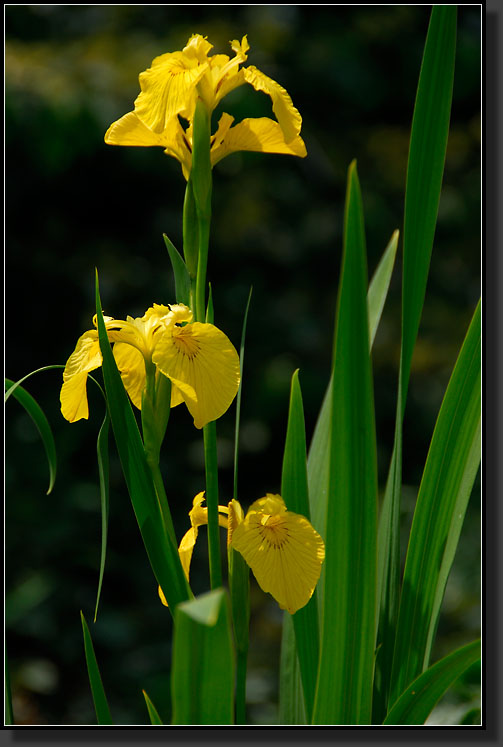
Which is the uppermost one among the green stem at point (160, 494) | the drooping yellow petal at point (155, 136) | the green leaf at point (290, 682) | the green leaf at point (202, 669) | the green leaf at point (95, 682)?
the drooping yellow petal at point (155, 136)

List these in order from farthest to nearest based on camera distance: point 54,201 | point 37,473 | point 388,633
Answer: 1. point 54,201
2. point 37,473
3. point 388,633

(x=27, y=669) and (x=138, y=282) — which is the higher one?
(x=138, y=282)

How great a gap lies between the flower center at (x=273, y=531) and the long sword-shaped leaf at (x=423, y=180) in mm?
118

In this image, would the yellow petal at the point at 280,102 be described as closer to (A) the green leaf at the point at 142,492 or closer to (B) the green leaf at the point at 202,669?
A: (A) the green leaf at the point at 142,492

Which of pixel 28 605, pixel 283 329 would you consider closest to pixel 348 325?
pixel 28 605

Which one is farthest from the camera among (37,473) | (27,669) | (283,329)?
(283,329)

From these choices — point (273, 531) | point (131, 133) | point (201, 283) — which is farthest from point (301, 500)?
point (131, 133)

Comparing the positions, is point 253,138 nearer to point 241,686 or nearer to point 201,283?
point 201,283

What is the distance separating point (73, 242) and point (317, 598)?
1.44 meters

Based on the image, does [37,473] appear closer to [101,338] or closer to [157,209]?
[157,209]

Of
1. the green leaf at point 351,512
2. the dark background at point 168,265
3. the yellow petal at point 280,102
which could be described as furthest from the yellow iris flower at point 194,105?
the dark background at point 168,265

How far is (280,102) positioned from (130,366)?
0.20m

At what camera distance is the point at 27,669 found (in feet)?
4.75

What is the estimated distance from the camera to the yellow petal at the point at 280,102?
451 millimetres
